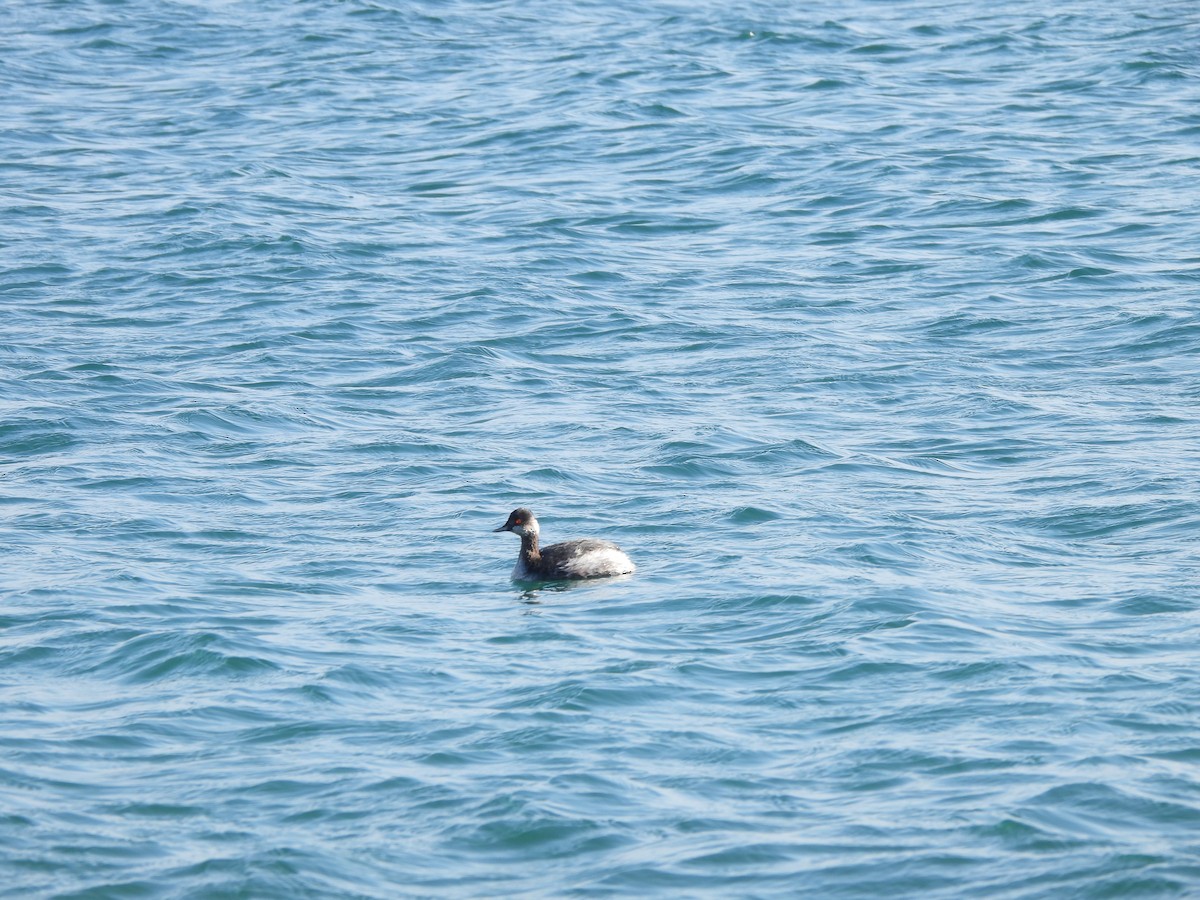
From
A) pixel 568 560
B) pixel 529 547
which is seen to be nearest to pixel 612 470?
pixel 529 547

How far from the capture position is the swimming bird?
13.4 meters

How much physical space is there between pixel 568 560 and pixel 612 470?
2.62 meters

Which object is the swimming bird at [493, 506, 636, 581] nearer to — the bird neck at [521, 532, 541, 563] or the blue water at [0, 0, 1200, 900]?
the bird neck at [521, 532, 541, 563]

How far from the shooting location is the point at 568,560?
13.4 m

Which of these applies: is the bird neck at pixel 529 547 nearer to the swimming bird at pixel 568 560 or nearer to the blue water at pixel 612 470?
the swimming bird at pixel 568 560

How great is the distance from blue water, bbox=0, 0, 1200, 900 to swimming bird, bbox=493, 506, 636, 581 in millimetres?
157

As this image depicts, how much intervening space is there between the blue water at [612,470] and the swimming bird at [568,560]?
16 centimetres

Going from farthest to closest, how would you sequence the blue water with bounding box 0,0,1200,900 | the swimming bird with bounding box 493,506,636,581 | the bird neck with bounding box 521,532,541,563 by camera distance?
1. the bird neck with bounding box 521,532,541,563
2. the swimming bird with bounding box 493,506,636,581
3. the blue water with bounding box 0,0,1200,900

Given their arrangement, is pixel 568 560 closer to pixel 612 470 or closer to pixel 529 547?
pixel 529 547

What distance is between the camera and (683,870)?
28.9 feet

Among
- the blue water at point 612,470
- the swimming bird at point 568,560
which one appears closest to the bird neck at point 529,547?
the swimming bird at point 568,560

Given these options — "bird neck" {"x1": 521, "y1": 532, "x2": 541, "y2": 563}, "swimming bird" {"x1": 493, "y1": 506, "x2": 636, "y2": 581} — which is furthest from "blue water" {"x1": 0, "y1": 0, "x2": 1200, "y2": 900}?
"bird neck" {"x1": 521, "y1": 532, "x2": 541, "y2": 563}

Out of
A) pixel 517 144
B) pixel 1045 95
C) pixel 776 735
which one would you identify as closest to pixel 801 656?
pixel 776 735

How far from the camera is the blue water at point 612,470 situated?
30.8ft
